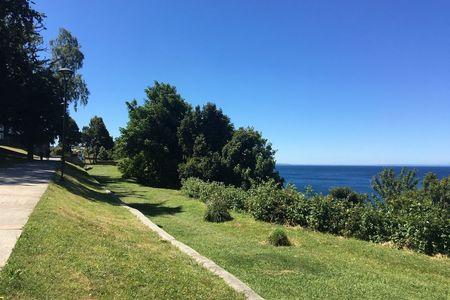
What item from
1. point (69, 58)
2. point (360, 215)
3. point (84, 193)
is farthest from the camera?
point (69, 58)

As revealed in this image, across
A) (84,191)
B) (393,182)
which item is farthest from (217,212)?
(393,182)

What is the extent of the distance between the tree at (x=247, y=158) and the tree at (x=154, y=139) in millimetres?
5640

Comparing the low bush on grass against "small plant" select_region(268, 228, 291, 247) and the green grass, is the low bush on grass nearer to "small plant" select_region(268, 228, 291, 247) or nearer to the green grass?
"small plant" select_region(268, 228, 291, 247)

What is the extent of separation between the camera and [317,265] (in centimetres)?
936

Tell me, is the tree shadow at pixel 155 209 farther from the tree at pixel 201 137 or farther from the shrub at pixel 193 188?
the tree at pixel 201 137

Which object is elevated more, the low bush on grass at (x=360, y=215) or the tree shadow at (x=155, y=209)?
the low bush on grass at (x=360, y=215)

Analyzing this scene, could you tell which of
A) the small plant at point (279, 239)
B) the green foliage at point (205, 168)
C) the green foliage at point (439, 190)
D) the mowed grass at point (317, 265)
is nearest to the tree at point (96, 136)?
the green foliage at point (205, 168)

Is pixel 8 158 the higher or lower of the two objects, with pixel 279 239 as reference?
higher

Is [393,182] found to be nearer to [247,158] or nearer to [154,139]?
[247,158]

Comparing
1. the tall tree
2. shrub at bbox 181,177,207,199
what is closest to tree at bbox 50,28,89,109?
the tall tree

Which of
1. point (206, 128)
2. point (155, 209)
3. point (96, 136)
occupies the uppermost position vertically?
point (96, 136)

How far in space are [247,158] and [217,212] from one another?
53.1 ft

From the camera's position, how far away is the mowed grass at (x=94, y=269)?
→ 18.4 feet

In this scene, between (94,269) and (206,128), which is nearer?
(94,269)
